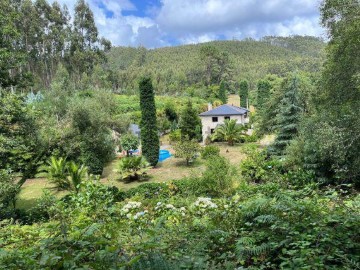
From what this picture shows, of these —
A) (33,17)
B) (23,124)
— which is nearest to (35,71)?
(33,17)

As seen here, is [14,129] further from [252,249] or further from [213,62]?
[213,62]

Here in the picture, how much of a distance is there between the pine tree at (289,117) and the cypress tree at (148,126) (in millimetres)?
8552

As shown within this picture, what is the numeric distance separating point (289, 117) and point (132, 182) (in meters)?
11.1

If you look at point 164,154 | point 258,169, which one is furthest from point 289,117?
point 164,154

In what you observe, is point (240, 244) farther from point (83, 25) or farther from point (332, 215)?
point (83, 25)

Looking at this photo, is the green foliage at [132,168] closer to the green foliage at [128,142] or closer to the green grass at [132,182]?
the green grass at [132,182]

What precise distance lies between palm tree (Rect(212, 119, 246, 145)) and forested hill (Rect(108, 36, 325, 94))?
7.57 m

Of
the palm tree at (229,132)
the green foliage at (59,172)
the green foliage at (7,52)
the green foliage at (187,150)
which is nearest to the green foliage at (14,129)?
the green foliage at (7,52)

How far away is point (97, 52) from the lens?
5600cm

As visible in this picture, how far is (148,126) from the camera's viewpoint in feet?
69.9

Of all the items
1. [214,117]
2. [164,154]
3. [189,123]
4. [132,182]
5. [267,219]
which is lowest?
[132,182]

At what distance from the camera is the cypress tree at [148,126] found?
21.2 metres

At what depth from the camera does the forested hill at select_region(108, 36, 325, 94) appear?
71.9 metres

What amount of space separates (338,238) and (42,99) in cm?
3572
